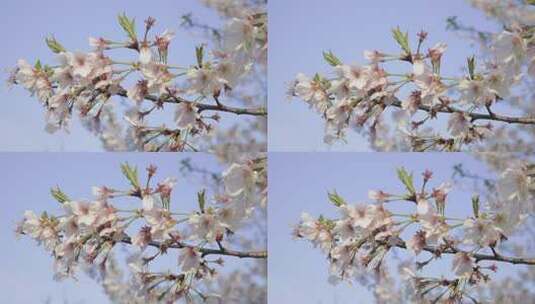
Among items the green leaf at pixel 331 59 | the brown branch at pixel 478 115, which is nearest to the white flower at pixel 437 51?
the brown branch at pixel 478 115

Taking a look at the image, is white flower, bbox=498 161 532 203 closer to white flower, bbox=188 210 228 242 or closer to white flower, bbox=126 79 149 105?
white flower, bbox=188 210 228 242

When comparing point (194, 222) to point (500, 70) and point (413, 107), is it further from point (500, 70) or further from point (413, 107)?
point (500, 70)

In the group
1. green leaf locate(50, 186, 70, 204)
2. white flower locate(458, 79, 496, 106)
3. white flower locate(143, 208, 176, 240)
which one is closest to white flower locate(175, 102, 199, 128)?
white flower locate(143, 208, 176, 240)

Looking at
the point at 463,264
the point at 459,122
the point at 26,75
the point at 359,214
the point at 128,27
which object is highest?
the point at 128,27

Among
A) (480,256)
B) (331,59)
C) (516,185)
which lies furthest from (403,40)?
(480,256)

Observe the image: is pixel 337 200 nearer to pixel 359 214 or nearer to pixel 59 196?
pixel 359 214

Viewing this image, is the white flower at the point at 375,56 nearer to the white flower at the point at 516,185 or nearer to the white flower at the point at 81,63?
the white flower at the point at 516,185

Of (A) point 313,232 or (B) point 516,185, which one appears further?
(A) point 313,232
